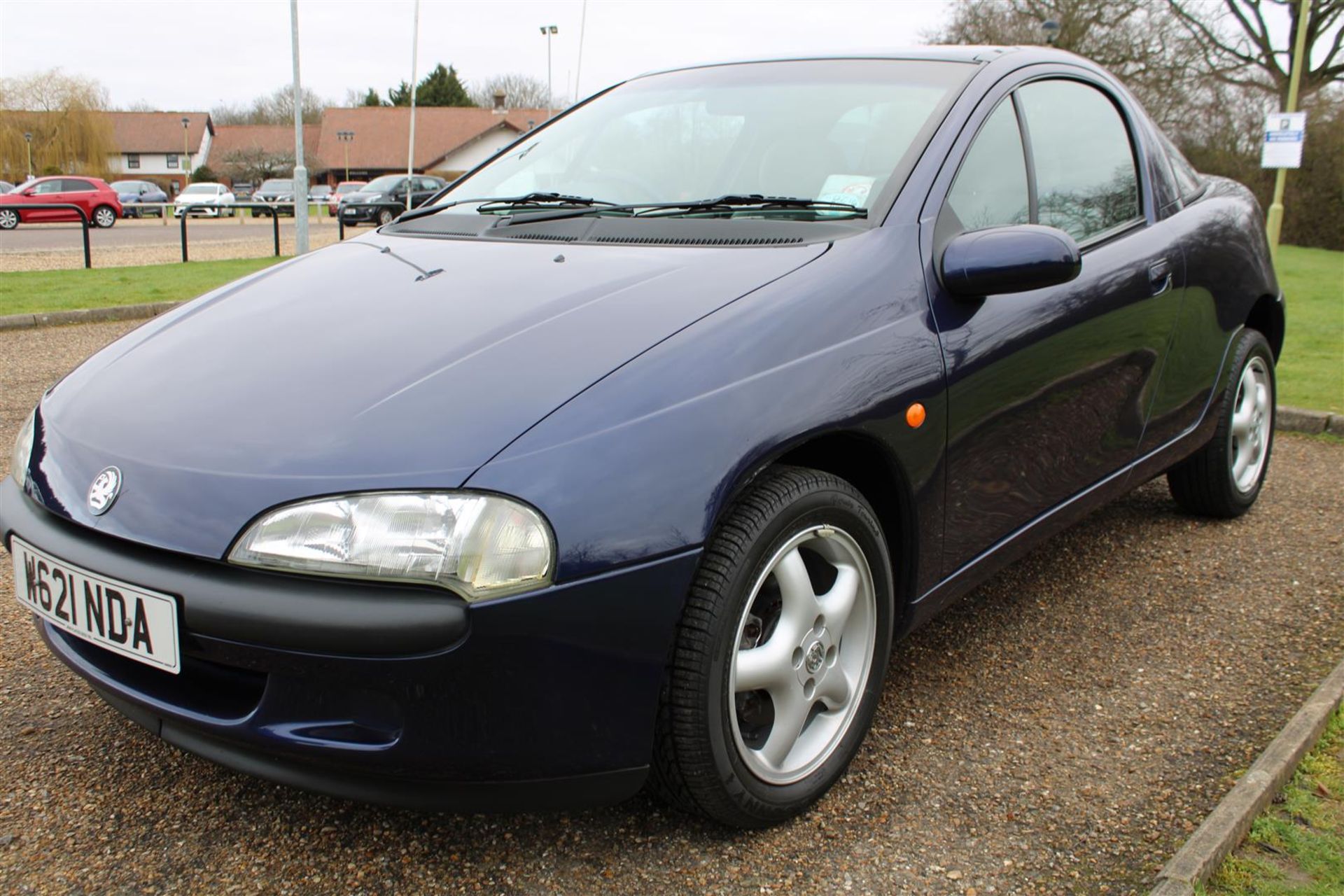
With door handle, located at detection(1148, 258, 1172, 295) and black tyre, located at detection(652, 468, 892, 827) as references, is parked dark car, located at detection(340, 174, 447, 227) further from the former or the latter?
black tyre, located at detection(652, 468, 892, 827)

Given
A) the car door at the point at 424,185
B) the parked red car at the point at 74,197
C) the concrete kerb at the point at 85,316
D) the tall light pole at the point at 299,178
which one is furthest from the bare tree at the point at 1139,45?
the concrete kerb at the point at 85,316

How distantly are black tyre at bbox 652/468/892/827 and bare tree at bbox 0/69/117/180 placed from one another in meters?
64.5

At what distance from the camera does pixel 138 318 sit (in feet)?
29.8

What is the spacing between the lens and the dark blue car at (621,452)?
5.64 ft

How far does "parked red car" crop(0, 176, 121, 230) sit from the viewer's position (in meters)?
27.3

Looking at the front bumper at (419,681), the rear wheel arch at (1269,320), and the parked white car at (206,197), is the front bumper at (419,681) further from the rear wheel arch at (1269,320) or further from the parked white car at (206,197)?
the parked white car at (206,197)

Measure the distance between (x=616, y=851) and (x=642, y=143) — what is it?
183cm

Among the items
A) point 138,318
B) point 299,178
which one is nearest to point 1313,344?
point 138,318

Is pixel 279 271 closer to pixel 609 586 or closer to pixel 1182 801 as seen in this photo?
pixel 609 586

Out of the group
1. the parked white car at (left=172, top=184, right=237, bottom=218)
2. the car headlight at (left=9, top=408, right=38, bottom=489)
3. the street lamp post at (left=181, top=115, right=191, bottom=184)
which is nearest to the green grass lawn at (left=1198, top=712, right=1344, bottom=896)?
the car headlight at (left=9, top=408, right=38, bottom=489)

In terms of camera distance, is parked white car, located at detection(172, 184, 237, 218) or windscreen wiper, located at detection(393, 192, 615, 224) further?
parked white car, located at detection(172, 184, 237, 218)

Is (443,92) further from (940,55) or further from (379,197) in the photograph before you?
(940,55)

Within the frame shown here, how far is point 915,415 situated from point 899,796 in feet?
2.52

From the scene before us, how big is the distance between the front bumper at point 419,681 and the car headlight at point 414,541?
2cm
